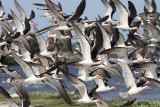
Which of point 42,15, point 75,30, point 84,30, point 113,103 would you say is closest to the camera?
point 75,30

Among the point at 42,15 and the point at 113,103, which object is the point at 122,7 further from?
the point at 42,15

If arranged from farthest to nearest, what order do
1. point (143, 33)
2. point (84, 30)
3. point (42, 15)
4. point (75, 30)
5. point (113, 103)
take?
point (143, 33) < point (42, 15) < point (84, 30) < point (113, 103) < point (75, 30)

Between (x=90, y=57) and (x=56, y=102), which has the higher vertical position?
(x=90, y=57)

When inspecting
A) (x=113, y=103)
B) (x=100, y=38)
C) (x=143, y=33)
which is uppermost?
(x=100, y=38)

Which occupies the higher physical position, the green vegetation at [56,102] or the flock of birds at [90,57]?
the flock of birds at [90,57]

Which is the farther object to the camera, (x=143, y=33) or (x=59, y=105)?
(x=143, y=33)

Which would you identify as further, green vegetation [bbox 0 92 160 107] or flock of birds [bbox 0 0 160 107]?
green vegetation [bbox 0 92 160 107]

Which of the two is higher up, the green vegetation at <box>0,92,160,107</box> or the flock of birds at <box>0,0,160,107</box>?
the flock of birds at <box>0,0,160,107</box>

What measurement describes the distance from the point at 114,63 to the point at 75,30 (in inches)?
109

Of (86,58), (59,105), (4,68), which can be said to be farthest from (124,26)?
(4,68)

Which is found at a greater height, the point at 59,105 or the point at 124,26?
the point at 124,26

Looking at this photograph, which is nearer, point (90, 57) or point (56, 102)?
point (90, 57)

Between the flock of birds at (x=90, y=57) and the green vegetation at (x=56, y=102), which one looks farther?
the green vegetation at (x=56, y=102)

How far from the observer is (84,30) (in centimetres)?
1817
